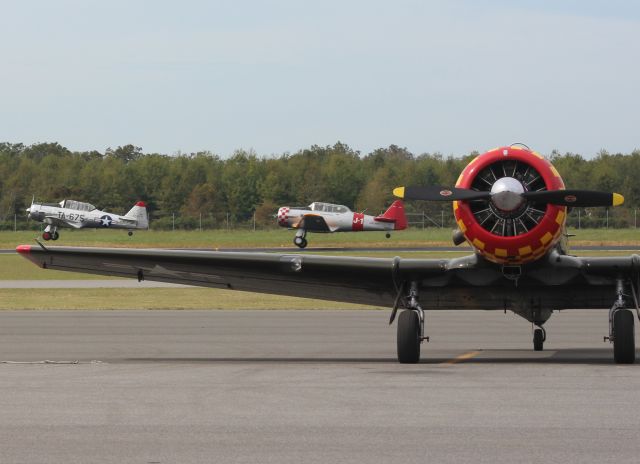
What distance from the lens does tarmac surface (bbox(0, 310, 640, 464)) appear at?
7.11 metres

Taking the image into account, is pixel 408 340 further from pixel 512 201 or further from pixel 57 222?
pixel 57 222

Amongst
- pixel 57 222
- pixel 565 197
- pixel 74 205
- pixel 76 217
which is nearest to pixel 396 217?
pixel 76 217

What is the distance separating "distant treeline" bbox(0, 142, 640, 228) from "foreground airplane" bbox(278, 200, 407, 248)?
1464 cm

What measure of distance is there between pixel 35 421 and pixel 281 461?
7.86 ft

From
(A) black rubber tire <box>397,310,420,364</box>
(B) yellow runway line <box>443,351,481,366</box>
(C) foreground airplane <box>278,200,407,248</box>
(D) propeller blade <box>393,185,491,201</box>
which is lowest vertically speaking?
(B) yellow runway line <box>443,351,481,366</box>

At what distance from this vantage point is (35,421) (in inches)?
327

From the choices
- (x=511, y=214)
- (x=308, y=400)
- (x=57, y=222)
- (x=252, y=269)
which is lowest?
(x=57, y=222)

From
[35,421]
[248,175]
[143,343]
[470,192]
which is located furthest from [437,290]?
[248,175]

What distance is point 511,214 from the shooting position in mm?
13219

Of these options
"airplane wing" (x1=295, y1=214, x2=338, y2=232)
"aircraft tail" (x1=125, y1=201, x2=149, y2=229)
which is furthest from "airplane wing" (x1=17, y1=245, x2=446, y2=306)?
"aircraft tail" (x1=125, y1=201, x2=149, y2=229)

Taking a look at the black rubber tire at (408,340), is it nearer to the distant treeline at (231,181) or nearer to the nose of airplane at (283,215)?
the nose of airplane at (283,215)

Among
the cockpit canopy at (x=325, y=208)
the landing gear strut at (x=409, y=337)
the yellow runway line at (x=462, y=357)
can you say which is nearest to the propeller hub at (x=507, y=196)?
the landing gear strut at (x=409, y=337)

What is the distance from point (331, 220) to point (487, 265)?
5667 cm

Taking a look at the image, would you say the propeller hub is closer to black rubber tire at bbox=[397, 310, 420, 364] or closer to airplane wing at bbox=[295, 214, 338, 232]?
black rubber tire at bbox=[397, 310, 420, 364]
